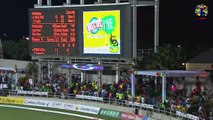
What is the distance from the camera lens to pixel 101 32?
36094mm

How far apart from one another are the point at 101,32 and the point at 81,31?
7.16 feet

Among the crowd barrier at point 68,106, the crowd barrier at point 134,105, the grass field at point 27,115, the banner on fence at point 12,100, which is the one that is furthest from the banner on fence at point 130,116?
the banner on fence at point 12,100

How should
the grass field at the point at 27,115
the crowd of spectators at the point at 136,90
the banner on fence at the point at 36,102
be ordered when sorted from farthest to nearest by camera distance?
the banner on fence at the point at 36,102, the grass field at the point at 27,115, the crowd of spectators at the point at 136,90

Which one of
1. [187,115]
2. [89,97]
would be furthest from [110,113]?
[187,115]

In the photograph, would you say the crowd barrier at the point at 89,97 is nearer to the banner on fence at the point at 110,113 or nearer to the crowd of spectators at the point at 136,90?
the crowd of spectators at the point at 136,90

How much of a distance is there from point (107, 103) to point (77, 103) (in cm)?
343

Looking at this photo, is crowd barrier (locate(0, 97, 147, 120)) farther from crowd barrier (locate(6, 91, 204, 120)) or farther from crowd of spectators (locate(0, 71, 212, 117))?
crowd of spectators (locate(0, 71, 212, 117))

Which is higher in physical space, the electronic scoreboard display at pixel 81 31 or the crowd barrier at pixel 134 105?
the electronic scoreboard display at pixel 81 31

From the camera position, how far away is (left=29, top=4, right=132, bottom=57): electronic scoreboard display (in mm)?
34875

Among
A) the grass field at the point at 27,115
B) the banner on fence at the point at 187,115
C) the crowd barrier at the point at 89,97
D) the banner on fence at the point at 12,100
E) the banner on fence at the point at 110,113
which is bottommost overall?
the grass field at the point at 27,115

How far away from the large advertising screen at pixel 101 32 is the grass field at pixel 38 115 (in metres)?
5.55

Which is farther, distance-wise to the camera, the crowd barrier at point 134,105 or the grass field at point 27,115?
the grass field at point 27,115

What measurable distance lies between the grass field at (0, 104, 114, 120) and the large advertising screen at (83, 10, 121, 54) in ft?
18.2

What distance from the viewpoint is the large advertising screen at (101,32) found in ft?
115
